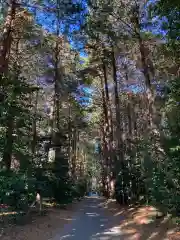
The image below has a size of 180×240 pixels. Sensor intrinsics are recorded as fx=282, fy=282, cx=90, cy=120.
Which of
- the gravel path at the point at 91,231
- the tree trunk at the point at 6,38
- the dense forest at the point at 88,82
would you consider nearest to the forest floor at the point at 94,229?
the gravel path at the point at 91,231

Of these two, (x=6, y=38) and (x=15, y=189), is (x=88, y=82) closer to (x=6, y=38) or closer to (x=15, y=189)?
(x=6, y=38)

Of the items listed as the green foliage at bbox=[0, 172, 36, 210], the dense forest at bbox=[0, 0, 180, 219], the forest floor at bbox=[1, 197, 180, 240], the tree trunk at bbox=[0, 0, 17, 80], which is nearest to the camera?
the forest floor at bbox=[1, 197, 180, 240]

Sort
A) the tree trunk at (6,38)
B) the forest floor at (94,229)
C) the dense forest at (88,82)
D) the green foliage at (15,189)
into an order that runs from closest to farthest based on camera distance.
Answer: the forest floor at (94,229), the green foliage at (15,189), the dense forest at (88,82), the tree trunk at (6,38)

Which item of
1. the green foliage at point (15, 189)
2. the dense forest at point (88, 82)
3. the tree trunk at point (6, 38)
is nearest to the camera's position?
the green foliage at point (15, 189)

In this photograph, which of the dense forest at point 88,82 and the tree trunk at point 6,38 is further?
the tree trunk at point 6,38

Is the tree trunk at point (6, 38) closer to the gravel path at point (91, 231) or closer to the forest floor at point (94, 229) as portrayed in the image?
the forest floor at point (94, 229)

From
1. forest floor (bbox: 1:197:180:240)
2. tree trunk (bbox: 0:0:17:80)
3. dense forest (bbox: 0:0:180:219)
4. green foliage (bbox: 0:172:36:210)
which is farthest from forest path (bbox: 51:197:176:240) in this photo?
tree trunk (bbox: 0:0:17:80)

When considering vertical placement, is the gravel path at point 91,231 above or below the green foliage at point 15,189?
below

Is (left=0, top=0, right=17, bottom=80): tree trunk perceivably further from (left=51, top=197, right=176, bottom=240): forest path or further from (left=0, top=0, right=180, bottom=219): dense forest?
(left=51, top=197, right=176, bottom=240): forest path

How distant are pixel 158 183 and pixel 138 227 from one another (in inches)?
89.7

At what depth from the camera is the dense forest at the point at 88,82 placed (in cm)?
895

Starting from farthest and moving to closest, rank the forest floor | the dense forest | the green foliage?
the dense forest, the green foliage, the forest floor

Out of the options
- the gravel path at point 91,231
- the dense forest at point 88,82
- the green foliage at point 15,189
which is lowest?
the gravel path at point 91,231

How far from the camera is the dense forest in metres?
8.95
